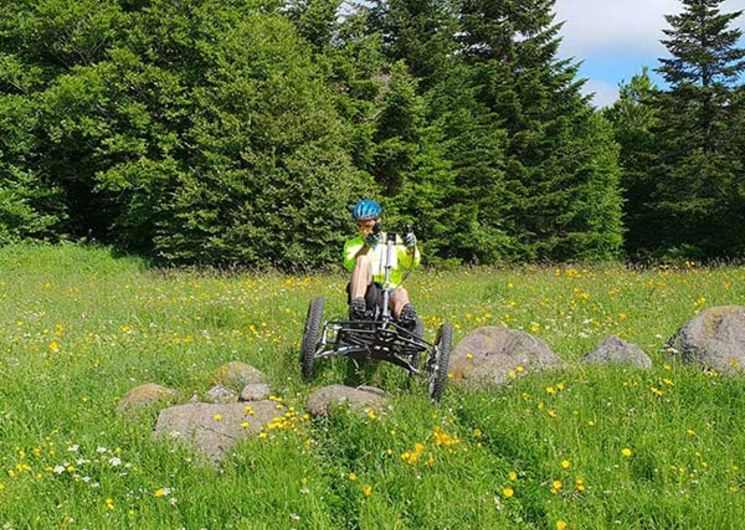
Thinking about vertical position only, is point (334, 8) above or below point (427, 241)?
above

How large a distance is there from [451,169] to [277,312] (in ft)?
65.8

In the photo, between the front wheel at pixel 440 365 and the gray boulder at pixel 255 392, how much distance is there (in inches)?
57.6

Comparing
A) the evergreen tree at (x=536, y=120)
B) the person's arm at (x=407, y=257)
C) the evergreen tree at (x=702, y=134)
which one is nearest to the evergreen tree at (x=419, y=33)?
the evergreen tree at (x=536, y=120)

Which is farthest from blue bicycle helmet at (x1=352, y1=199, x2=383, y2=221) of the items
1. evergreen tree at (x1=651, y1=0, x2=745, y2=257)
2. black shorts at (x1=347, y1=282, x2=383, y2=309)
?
evergreen tree at (x1=651, y1=0, x2=745, y2=257)

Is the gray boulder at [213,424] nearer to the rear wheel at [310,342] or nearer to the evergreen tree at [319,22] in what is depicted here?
the rear wheel at [310,342]

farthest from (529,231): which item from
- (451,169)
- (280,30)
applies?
(280,30)

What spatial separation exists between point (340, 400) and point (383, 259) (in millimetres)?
1728

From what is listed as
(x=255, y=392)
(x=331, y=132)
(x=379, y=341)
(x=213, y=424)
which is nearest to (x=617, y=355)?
(x=379, y=341)

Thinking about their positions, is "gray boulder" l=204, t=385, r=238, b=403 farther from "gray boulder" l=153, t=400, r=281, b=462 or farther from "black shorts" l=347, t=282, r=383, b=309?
"black shorts" l=347, t=282, r=383, b=309

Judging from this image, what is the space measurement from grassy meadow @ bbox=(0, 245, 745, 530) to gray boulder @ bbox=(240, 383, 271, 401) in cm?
18

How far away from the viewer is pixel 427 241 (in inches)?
1091

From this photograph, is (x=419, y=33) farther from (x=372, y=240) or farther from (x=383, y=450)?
(x=383, y=450)

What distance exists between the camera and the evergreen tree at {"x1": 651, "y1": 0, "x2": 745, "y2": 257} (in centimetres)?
3072

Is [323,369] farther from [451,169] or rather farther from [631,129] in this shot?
[631,129]
